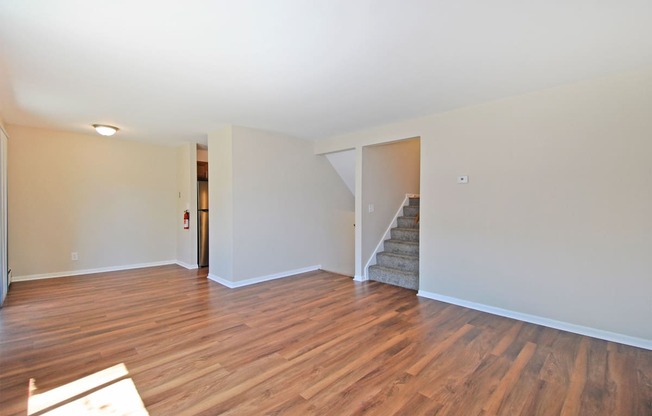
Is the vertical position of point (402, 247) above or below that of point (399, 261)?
above

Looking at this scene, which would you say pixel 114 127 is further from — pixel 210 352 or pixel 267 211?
pixel 210 352

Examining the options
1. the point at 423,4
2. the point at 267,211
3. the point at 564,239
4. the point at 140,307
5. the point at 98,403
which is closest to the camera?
the point at 423,4

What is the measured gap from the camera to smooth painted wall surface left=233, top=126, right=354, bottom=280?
4.46m

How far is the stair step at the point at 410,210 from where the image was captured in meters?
5.33

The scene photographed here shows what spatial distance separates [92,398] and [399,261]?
378 centimetres

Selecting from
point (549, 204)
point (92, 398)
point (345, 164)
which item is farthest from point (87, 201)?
point (549, 204)

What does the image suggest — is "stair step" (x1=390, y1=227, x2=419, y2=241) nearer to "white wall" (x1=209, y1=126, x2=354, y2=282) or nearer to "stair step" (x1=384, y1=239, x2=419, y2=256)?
"stair step" (x1=384, y1=239, x2=419, y2=256)

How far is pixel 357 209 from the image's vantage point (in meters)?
4.78

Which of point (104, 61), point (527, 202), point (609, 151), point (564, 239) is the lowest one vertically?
point (564, 239)

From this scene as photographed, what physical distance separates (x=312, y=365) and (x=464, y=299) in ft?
7.13

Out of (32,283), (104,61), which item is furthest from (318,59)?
(32,283)

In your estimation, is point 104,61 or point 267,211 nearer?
point 104,61

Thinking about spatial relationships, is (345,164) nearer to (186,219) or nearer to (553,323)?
(186,219)

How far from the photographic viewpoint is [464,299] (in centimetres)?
357
